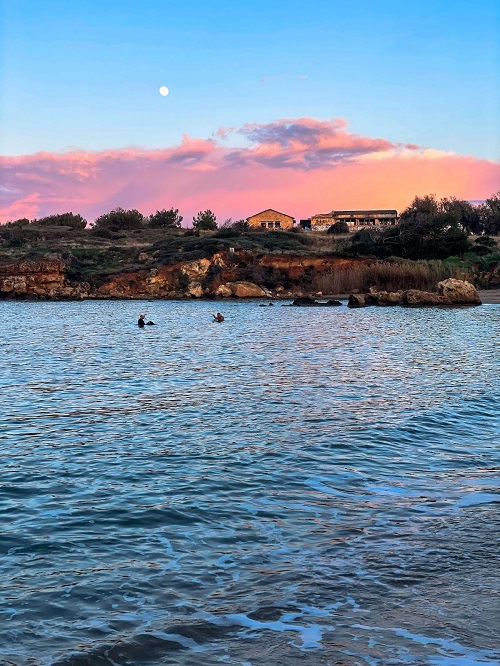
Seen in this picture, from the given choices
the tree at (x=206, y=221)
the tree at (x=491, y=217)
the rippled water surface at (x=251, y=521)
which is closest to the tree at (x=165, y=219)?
the tree at (x=206, y=221)

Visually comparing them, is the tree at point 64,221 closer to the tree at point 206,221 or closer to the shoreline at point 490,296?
the tree at point 206,221

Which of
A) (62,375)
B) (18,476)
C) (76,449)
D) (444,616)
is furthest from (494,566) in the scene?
(62,375)

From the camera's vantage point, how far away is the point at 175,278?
74938 mm

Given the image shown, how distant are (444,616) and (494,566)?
1159 mm

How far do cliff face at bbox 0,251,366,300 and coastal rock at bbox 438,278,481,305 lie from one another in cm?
2124

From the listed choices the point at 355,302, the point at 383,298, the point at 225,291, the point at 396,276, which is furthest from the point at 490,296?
the point at 225,291

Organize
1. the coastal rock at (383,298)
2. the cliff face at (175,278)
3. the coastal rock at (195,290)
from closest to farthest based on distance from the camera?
the coastal rock at (383,298), the coastal rock at (195,290), the cliff face at (175,278)

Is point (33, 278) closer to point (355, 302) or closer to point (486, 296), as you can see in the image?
point (355, 302)

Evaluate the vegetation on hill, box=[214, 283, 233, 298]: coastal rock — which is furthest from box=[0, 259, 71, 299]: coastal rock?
box=[214, 283, 233, 298]: coastal rock

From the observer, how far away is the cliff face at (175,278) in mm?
72938

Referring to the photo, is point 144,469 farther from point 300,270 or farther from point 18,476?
point 300,270

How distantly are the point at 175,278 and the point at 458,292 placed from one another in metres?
32.0

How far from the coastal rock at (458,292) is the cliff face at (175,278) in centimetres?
2124

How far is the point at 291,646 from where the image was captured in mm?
4938
